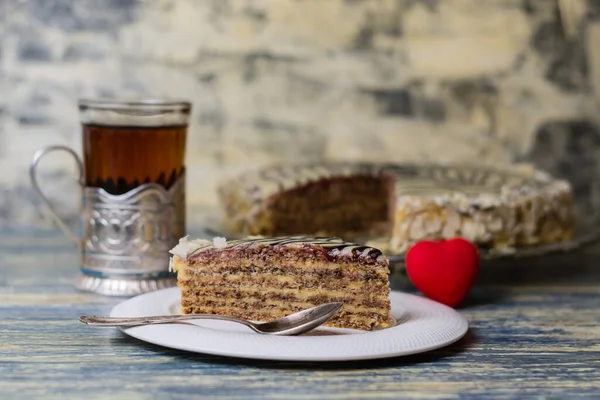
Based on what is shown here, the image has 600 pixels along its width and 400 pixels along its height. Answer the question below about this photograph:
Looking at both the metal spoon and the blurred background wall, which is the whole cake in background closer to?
the blurred background wall

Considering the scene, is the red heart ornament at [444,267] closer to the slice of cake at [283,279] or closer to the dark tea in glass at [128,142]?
the slice of cake at [283,279]

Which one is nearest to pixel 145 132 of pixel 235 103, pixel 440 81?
pixel 235 103

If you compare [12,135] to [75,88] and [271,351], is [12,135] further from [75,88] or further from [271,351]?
[271,351]

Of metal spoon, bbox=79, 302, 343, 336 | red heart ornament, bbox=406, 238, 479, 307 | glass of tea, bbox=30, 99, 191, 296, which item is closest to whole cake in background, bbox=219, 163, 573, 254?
red heart ornament, bbox=406, 238, 479, 307

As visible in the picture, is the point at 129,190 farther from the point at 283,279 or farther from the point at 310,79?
the point at 310,79

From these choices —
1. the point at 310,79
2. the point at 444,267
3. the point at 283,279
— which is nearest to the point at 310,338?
the point at 283,279

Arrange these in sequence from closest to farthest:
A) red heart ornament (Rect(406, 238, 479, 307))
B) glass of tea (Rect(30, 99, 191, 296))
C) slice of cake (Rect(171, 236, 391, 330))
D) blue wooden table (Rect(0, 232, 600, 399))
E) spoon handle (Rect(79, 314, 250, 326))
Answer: blue wooden table (Rect(0, 232, 600, 399)) < spoon handle (Rect(79, 314, 250, 326)) < slice of cake (Rect(171, 236, 391, 330)) < red heart ornament (Rect(406, 238, 479, 307)) < glass of tea (Rect(30, 99, 191, 296))
